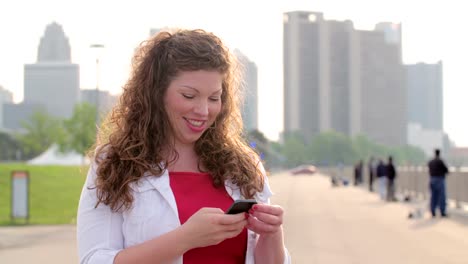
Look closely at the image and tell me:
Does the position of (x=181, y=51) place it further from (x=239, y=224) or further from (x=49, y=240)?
(x=49, y=240)

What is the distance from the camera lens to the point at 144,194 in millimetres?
2924

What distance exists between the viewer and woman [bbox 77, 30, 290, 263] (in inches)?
112

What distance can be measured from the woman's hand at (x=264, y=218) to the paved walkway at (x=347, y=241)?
32.7 feet

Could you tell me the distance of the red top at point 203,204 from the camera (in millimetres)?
2943

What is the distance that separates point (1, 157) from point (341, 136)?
2803 inches

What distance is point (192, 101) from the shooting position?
9.96 ft

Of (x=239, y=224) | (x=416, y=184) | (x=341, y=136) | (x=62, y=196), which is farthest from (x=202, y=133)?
(x=341, y=136)

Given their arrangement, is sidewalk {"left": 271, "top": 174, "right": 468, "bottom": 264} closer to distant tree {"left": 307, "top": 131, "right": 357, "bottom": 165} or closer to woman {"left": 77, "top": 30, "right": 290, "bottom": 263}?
woman {"left": 77, "top": 30, "right": 290, "bottom": 263}

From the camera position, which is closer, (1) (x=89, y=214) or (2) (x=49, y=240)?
(1) (x=89, y=214)

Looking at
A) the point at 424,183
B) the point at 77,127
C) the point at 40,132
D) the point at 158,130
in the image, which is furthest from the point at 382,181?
the point at 40,132

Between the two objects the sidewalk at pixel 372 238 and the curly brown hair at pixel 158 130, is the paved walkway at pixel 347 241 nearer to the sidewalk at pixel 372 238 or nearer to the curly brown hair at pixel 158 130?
the sidewalk at pixel 372 238

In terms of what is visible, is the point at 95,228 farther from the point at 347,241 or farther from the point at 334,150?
the point at 334,150

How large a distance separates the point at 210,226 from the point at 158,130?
490 millimetres

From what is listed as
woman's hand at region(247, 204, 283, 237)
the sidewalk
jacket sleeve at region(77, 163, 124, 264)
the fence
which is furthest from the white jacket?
the fence
